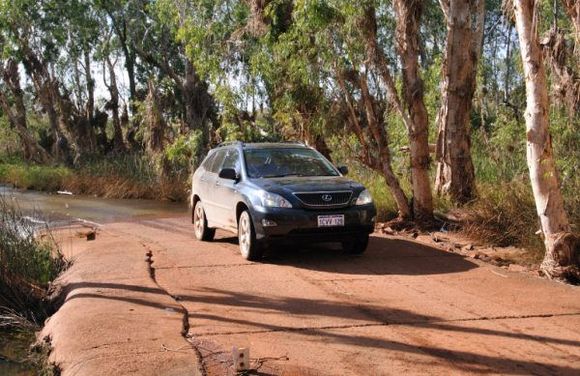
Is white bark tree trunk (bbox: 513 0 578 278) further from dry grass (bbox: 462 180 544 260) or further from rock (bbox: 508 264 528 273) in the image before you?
dry grass (bbox: 462 180 544 260)

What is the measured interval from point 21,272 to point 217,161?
3.92 metres

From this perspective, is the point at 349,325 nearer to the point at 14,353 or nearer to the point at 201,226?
the point at 14,353

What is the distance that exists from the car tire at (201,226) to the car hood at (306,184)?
2.36 metres

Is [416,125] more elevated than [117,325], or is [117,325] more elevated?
[416,125]

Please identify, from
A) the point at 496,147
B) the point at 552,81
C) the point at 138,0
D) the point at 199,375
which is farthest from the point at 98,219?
the point at 138,0

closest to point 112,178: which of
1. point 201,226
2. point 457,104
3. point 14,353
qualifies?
point 201,226

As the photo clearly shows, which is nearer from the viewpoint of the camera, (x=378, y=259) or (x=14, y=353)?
(x=14, y=353)

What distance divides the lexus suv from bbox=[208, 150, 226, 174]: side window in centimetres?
13

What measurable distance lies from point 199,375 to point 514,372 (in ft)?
7.66

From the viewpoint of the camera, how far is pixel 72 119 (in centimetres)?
4044

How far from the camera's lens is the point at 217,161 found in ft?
39.9

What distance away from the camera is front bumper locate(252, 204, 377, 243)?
9.52m

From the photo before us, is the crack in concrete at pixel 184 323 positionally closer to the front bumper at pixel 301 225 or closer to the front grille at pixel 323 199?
the front bumper at pixel 301 225

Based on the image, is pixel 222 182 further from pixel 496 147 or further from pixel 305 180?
pixel 496 147
